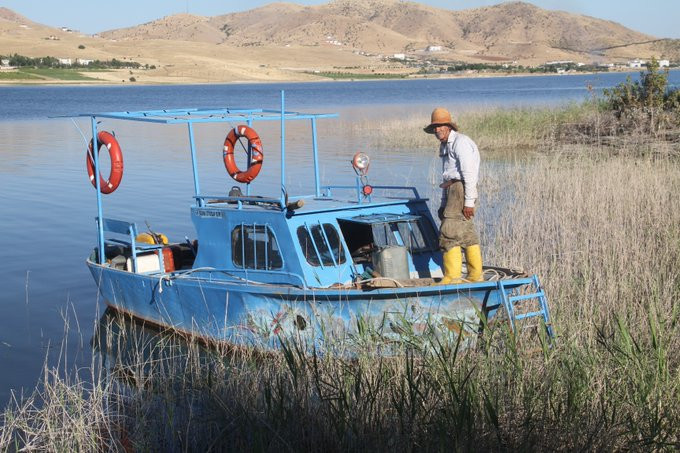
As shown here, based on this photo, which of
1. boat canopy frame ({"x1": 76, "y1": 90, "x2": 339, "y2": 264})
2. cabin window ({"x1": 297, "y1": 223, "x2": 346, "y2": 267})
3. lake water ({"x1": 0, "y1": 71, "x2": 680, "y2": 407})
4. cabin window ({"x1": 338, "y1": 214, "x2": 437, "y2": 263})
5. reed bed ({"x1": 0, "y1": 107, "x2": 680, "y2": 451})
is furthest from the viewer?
lake water ({"x1": 0, "y1": 71, "x2": 680, "y2": 407})

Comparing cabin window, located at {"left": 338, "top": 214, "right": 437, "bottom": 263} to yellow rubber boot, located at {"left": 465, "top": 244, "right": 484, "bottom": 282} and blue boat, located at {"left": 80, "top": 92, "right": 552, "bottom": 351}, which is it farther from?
yellow rubber boot, located at {"left": 465, "top": 244, "right": 484, "bottom": 282}

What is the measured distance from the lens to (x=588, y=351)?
23.9ft

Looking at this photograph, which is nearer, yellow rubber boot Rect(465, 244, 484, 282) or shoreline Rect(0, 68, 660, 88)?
yellow rubber boot Rect(465, 244, 484, 282)

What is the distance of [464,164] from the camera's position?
957cm

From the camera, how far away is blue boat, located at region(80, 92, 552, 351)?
360 inches

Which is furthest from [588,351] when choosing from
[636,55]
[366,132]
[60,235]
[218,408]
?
[636,55]

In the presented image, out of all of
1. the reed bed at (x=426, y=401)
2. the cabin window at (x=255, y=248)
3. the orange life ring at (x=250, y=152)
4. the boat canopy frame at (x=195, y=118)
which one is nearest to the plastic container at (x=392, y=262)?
the cabin window at (x=255, y=248)

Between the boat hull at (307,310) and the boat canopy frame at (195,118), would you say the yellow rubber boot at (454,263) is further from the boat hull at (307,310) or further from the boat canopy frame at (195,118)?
the boat canopy frame at (195,118)

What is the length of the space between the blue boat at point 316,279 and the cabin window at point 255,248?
0.01 m

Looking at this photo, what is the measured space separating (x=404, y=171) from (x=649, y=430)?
60.7ft

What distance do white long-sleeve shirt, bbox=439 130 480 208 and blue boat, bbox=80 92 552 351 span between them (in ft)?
2.87

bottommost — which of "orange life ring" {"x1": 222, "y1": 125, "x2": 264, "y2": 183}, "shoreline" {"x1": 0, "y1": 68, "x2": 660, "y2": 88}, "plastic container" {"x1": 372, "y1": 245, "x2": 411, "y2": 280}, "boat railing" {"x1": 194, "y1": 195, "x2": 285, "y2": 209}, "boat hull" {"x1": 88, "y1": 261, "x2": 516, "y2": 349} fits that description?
"shoreline" {"x1": 0, "y1": 68, "x2": 660, "y2": 88}

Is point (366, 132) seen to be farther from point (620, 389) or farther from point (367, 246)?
point (620, 389)

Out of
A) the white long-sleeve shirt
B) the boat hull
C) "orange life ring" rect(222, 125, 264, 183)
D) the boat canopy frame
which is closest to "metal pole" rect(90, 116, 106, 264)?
the boat canopy frame
